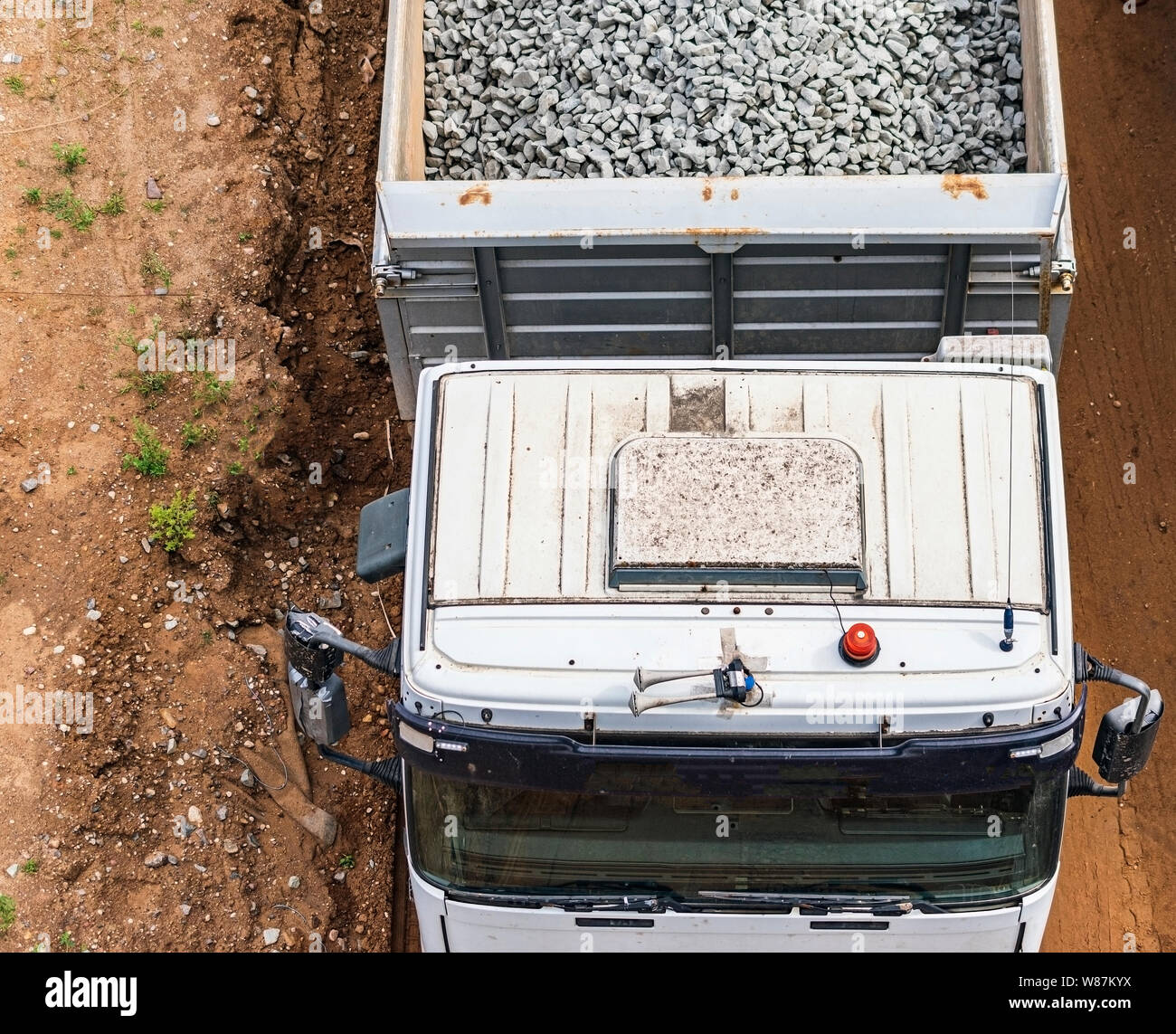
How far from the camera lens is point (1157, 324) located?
787 cm

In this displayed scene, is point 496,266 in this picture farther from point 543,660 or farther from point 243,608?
point 243,608

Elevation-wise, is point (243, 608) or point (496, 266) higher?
point (496, 266)

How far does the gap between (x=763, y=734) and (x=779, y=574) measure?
56cm

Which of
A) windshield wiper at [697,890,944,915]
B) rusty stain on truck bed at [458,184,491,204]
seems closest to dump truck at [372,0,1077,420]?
rusty stain on truck bed at [458,184,491,204]

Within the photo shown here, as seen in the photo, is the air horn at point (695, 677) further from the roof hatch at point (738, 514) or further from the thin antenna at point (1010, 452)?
the thin antenna at point (1010, 452)

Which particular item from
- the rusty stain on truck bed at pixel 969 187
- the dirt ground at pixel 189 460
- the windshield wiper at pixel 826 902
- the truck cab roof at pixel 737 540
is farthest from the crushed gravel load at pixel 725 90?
the windshield wiper at pixel 826 902

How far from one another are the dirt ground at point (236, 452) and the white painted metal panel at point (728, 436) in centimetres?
279

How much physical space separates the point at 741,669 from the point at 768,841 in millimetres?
738

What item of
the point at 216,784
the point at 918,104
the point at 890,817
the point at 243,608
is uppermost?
the point at 918,104

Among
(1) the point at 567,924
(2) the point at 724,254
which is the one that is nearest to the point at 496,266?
(2) the point at 724,254

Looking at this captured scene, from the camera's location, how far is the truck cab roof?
4168 millimetres

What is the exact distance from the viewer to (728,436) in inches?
180

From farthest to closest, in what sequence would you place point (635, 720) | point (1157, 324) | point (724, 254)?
point (1157, 324), point (724, 254), point (635, 720)

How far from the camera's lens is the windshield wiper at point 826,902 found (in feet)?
14.2
